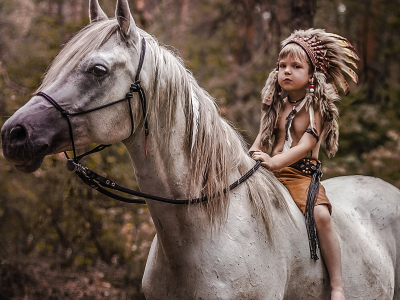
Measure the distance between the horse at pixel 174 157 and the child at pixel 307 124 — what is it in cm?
10

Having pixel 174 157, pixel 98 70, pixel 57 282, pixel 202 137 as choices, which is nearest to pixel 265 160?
pixel 202 137

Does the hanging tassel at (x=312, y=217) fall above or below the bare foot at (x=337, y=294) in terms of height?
above

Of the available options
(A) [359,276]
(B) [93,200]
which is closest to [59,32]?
(B) [93,200]

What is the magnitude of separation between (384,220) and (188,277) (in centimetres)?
195

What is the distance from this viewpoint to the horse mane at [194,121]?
6.54ft

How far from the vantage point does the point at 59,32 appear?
22.9 feet

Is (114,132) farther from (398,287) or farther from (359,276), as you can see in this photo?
(398,287)

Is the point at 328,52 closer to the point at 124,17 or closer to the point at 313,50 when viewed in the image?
the point at 313,50

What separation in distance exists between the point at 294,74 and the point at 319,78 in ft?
0.55

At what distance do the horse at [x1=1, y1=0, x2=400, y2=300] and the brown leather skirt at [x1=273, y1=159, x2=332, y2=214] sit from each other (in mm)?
79

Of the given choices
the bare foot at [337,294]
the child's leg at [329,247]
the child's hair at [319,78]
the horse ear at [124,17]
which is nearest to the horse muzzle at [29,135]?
the horse ear at [124,17]

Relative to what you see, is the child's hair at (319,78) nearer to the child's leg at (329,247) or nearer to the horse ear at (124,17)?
the child's leg at (329,247)

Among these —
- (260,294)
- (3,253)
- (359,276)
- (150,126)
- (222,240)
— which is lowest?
(3,253)

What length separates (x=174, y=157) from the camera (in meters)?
2.15
